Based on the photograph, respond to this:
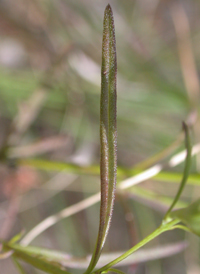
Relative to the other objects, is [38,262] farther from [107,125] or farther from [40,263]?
[107,125]

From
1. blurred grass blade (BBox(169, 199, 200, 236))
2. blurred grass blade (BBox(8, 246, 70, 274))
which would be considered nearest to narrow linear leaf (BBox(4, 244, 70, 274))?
blurred grass blade (BBox(8, 246, 70, 274))

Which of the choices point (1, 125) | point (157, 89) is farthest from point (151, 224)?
point (1, 125)

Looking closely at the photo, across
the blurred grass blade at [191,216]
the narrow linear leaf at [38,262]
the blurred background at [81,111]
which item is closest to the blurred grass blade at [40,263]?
the narrow linear leaf at [38,262]

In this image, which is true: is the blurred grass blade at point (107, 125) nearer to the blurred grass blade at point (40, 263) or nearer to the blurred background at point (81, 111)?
the blurred grass blade at point (40, 263)

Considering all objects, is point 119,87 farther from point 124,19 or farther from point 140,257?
point 140,257

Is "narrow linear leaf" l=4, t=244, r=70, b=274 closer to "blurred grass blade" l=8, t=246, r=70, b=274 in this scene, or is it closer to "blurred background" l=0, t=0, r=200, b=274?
"blurred grass blade" l=8, t=246, r=70, b=274

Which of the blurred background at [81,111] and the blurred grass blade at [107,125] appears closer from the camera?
the blurred grass blade at [107,125]

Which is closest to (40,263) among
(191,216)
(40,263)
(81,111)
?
(40,263)
